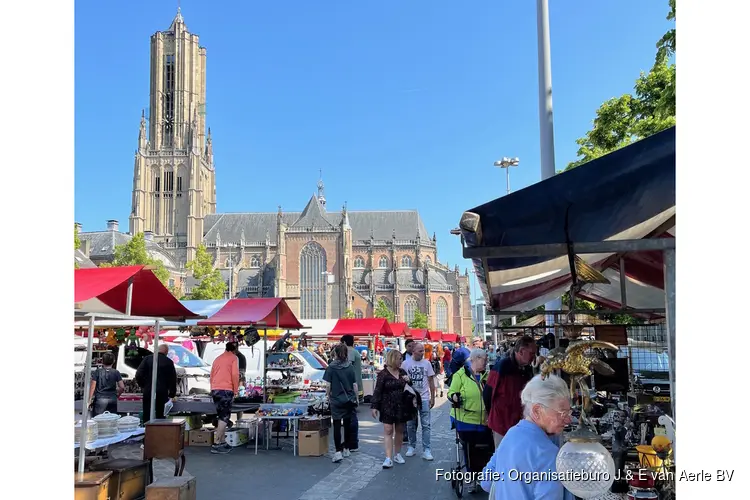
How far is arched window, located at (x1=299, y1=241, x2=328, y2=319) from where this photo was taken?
7294cm

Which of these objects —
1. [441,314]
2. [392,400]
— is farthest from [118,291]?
[441,314]

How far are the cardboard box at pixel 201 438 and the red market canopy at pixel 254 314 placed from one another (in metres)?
2.09

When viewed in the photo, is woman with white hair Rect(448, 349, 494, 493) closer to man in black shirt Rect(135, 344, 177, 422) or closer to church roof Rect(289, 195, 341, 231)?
man in black shirt Rect(135, 344, 177, 422)

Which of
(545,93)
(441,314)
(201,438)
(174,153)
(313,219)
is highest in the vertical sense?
(174,153)

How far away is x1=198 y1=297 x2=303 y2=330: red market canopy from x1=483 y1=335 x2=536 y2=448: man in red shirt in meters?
6.68

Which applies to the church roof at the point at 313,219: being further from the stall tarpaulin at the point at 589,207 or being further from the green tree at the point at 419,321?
the stall tarpaulin at the point at 589,207

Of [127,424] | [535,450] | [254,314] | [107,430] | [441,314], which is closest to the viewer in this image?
[535,450]

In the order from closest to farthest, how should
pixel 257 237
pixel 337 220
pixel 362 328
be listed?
pixel 362 328 < pixel 337 220 < pixel 257 237

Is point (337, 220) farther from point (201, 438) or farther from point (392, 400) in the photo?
point (392, 400)

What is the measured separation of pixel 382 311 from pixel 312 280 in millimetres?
9591

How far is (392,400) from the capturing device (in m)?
8.09

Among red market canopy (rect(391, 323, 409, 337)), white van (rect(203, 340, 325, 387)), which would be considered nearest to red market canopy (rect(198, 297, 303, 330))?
white van (rect(203, 340, 325, 387))
